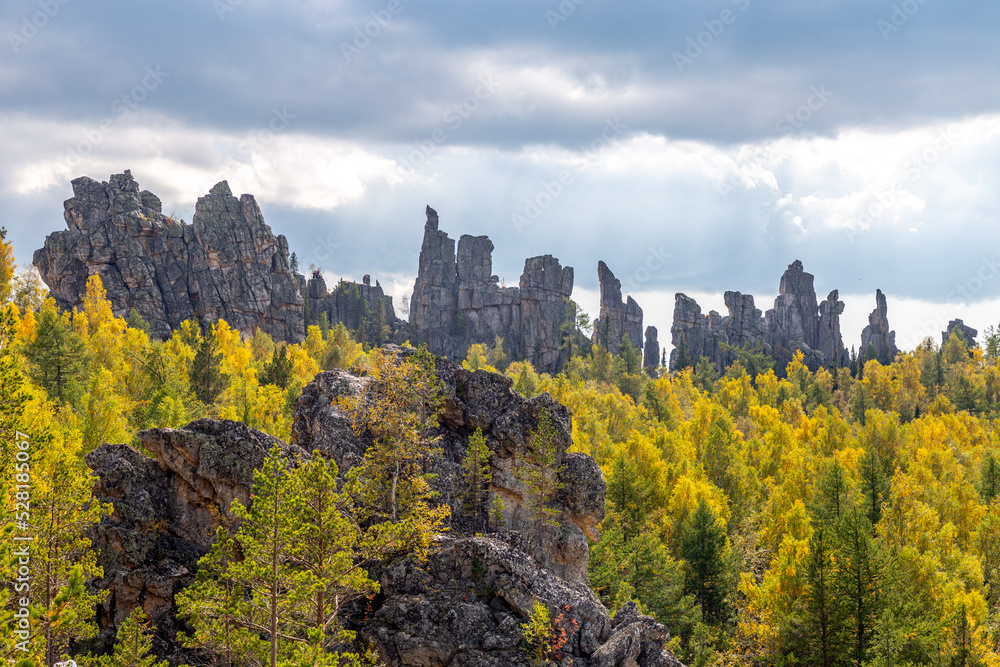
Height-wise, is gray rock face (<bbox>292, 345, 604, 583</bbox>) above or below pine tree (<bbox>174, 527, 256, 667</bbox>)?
above

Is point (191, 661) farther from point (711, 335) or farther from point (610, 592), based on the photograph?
point (711, 335)

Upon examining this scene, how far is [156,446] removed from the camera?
28.8m

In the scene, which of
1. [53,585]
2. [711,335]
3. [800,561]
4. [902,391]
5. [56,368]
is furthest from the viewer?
[711,335]

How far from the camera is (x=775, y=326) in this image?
169375 millimetres

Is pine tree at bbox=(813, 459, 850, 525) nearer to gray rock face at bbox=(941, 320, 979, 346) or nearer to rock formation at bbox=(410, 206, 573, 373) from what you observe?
rock formation at bbox=(410, 206, 573, 373)

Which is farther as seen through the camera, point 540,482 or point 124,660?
point 540,482

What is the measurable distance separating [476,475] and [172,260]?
285 ft

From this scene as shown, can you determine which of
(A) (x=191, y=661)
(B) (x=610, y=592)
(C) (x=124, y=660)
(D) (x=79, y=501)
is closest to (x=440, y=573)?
(A) (x=191, y=661)

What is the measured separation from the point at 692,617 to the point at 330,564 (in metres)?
25.1

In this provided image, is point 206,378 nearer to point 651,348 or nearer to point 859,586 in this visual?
point 859,586

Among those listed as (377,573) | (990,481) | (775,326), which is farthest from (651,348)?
(377,573)

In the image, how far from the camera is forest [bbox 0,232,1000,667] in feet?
67.6

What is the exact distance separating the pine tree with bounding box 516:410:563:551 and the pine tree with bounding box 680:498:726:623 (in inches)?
472

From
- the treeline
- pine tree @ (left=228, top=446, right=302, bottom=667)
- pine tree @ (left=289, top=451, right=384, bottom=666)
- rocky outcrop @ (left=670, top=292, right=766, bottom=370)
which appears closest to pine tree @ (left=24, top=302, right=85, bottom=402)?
pine tree @ (left=289, top=451, right=384, bottom=666)
